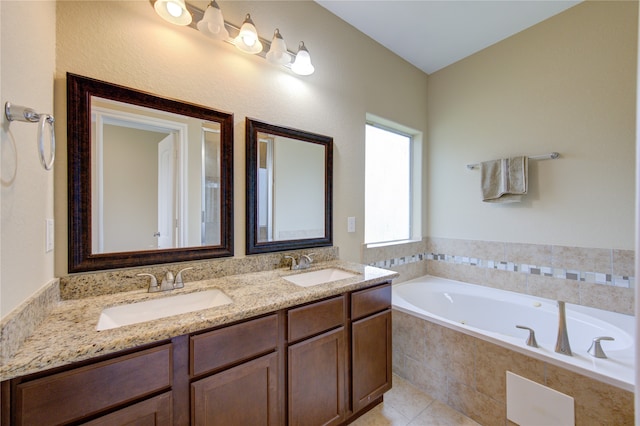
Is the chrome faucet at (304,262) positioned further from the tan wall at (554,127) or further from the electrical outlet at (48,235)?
the tan wall at (554,127)

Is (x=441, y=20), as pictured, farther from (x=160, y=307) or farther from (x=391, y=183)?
(x=160, y=307)

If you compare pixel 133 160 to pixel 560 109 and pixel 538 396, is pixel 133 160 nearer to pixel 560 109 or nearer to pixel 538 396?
pixel 538 396

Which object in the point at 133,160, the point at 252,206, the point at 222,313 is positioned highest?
the point at 133,160

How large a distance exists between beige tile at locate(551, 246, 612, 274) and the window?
117cm

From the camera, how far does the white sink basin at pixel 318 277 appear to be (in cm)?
163

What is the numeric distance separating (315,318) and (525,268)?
Answer: 6.77 ft

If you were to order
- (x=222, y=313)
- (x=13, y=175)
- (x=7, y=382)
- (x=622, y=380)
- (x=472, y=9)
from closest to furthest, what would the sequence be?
(x=7, y=382) < (x=13, y=175) < (x=222, y=313) < (x=622, y=380) < (x=472, y=9)

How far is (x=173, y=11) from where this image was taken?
1.29 metres

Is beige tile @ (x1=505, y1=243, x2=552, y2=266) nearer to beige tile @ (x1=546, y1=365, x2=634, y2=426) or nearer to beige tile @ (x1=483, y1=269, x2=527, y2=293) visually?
beige tile @ (x1=483, y1=269, x2=527, y2=293)

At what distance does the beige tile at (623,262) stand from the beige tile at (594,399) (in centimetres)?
105

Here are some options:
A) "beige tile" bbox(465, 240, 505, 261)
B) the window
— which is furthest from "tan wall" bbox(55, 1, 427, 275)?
"beige tile" bbox(465, 240, 505, 261)

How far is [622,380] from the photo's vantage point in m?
1.17

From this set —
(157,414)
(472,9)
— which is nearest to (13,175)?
(157,414)

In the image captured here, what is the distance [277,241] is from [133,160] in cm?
92
